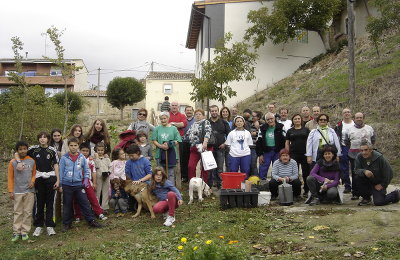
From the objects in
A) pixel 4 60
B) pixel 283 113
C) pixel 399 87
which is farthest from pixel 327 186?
pixel 4 60

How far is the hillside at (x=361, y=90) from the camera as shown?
43.1 ft

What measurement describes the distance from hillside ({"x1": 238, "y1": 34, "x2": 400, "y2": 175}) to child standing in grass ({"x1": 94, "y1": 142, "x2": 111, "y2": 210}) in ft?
23.6

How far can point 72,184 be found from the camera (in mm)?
7465

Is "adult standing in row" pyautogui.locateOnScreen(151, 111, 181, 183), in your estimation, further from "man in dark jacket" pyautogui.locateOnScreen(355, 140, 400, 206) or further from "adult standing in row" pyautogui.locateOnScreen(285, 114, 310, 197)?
"man in dark jacket" pyautogui.locateOnScreen(355, 140, 400, 206)

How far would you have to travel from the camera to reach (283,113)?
9.62m

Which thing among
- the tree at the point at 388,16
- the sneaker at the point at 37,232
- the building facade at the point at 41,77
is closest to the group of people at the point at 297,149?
the sneaker at the point at 37,232

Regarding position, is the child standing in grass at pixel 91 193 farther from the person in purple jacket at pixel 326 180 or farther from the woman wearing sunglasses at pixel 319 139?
the woman wearing sunglasses at pixel 319 139

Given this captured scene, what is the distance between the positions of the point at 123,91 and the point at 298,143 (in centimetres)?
3071

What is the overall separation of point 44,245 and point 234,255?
3.83 metres

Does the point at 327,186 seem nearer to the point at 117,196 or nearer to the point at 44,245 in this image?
the point at 117,196

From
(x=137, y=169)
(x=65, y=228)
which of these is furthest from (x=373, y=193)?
(x=65, y=228)

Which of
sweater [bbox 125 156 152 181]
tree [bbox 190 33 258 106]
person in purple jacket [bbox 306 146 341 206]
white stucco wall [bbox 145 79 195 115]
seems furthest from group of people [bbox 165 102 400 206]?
white stucco wall [bbox 145 79 195 115]

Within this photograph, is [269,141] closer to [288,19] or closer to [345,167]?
[345,167]

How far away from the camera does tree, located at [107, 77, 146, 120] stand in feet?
125
